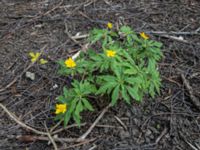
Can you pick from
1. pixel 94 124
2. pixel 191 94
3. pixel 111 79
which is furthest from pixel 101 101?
pixel 191 94

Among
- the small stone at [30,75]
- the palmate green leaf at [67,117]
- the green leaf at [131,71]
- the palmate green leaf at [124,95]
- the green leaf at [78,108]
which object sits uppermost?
the green leaf at [131,71]

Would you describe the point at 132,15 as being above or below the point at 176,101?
above

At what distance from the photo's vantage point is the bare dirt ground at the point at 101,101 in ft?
6.48

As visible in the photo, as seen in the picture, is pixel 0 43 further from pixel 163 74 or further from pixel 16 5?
pixel 163 74

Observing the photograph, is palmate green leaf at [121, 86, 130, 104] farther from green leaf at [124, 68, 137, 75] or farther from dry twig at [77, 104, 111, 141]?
dry twig at [77, 104, 111, 141]

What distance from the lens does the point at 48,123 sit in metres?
2.05

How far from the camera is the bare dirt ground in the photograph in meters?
1.97

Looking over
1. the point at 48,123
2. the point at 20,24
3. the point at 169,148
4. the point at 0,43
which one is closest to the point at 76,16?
the point at 20,24

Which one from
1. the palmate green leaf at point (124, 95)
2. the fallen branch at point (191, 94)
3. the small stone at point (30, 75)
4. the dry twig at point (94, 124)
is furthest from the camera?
the small stone at point (30, 75)

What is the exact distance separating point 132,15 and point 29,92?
164cm

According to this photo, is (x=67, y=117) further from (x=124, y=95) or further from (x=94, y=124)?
(x=124, y=95)

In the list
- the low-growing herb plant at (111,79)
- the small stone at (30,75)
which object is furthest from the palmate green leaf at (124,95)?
the small stone at (30,75)

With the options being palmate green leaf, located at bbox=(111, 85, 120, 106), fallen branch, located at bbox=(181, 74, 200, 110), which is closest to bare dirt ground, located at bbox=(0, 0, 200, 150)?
fallen branch, located at bbox=(181, 74, 200, 110)

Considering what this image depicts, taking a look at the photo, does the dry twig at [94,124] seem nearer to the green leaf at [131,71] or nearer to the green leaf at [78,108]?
the green leaf at [78,108]
